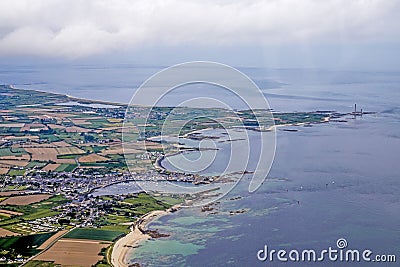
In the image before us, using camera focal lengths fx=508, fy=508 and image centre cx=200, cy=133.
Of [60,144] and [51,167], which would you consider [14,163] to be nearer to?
[51,167]

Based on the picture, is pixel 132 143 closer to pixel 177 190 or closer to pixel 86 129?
pixel 177 190

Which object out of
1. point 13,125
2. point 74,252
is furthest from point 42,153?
point 74,252

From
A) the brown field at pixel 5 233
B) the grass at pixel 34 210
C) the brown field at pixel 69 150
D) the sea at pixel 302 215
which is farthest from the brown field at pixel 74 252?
the brown field at pixel 69 150

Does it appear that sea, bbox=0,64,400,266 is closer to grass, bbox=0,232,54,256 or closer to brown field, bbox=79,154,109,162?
grass, bbox=0,232,54,256

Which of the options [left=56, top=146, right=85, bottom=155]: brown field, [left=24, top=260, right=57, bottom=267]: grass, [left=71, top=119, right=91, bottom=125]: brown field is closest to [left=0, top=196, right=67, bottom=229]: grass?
[left=24, top=260, right=57, bottom=267]: grass

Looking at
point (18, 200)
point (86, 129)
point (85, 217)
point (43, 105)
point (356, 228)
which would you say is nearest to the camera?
point (356, 228)

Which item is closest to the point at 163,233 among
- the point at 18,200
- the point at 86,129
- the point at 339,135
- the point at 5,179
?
the point at 18,200
